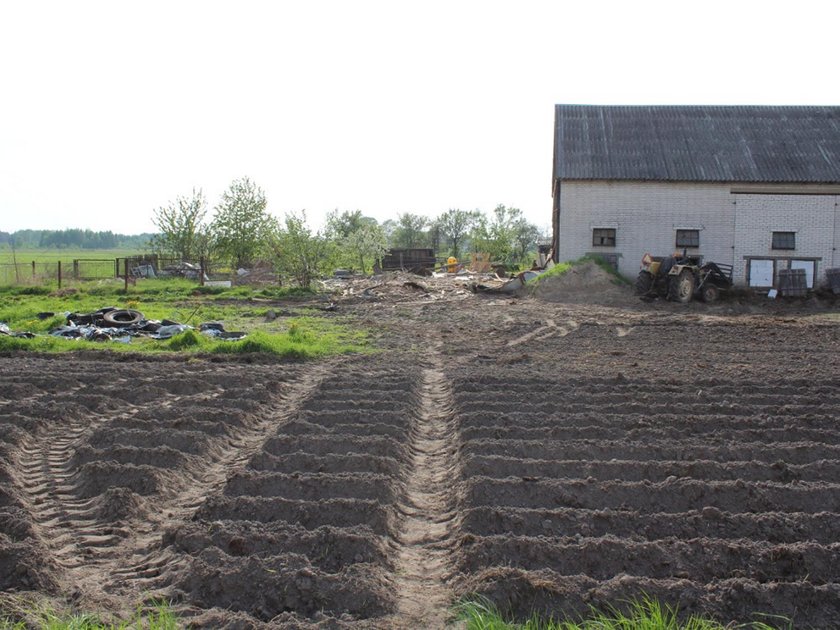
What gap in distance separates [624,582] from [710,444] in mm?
3442

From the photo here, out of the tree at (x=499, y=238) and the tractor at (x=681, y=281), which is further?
the tree at (x=499, y=238)

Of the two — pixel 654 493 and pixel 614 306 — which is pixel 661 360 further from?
pixel 614 306

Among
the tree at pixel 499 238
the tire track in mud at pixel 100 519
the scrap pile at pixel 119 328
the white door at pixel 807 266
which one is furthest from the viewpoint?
the tree at pixel 499 238

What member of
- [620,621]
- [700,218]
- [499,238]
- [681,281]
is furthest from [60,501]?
[499,238]

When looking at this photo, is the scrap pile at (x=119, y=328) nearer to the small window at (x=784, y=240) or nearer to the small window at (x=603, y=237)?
the small window at (x=603, y=237)

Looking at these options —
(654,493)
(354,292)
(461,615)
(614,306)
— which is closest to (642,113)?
(614,306)

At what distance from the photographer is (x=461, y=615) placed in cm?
432

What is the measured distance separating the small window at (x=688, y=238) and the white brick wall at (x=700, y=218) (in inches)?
6.2

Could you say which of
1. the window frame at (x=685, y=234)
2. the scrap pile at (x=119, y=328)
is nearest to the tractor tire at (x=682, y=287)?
the window frame at (x=685, y=234)

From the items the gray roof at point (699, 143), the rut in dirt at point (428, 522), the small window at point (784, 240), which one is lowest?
the rut in dirt at point (428, 522)

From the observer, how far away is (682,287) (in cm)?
2170

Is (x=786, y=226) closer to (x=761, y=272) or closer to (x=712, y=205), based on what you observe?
(x=761, y=272)

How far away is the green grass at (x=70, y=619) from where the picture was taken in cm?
397

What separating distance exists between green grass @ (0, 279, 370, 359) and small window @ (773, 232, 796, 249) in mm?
14616
